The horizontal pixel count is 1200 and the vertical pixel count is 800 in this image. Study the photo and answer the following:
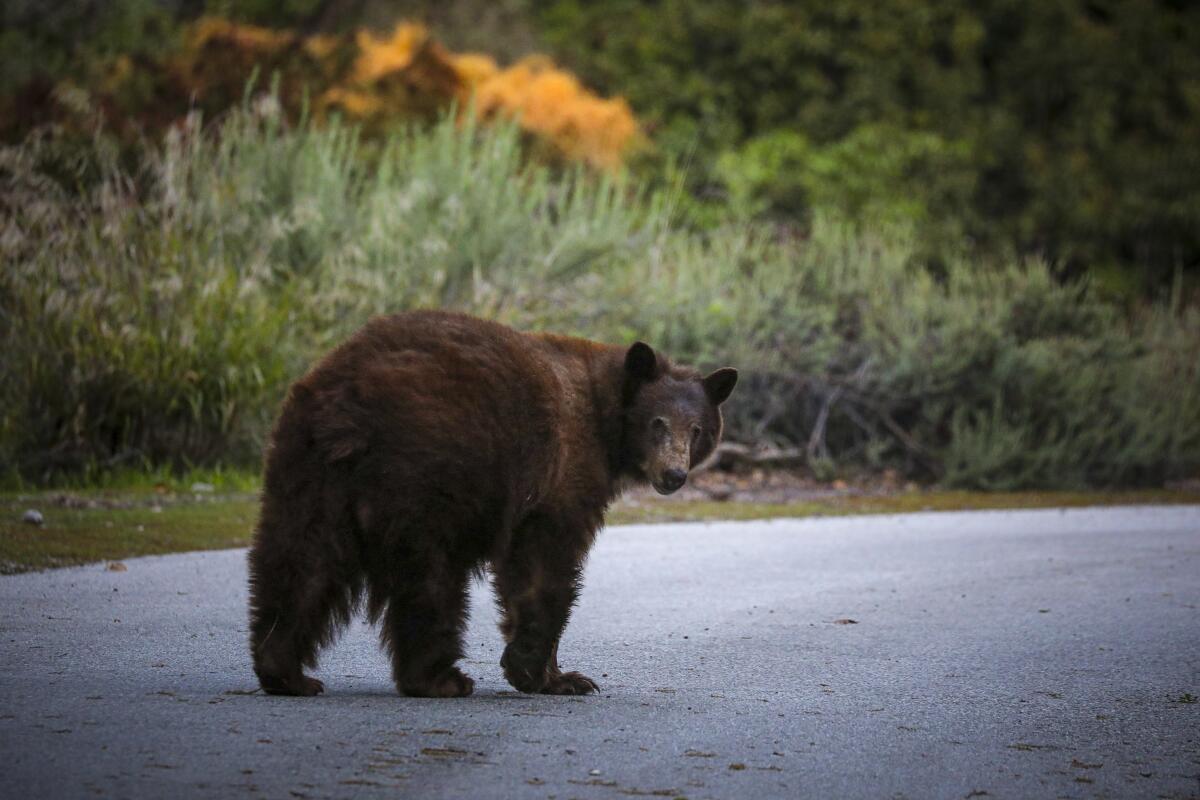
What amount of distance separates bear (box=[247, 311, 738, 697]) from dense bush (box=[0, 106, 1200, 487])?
8101 millimetres

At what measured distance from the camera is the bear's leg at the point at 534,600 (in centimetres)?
681

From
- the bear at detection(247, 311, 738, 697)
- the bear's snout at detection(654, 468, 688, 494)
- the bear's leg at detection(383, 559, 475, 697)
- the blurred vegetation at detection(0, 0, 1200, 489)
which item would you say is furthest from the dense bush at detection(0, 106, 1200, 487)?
the bear's leg at detection(383, 559, 475, 697)

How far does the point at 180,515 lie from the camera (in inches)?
504

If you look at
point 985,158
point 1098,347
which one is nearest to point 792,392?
point 1098,347

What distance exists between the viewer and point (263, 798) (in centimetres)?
479

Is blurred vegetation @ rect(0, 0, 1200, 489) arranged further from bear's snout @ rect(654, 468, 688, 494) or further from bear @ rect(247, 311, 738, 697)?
bear @ rect(247, 311, 738, 697)

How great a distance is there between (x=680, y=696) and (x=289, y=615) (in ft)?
5.91

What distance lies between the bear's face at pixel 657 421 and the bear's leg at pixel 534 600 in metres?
0.75

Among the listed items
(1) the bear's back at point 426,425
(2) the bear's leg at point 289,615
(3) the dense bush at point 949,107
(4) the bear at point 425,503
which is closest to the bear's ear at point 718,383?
(4) the bear at point 425,503

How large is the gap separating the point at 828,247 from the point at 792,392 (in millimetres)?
2833

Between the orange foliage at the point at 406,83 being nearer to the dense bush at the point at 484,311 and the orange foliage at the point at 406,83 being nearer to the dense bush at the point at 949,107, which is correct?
the dense bush at the point at 949,107

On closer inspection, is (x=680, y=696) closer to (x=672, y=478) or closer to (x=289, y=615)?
(x=672, y=478)

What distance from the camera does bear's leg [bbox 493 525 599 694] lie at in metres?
6.81

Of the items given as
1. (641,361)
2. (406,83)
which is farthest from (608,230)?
(406,83)
